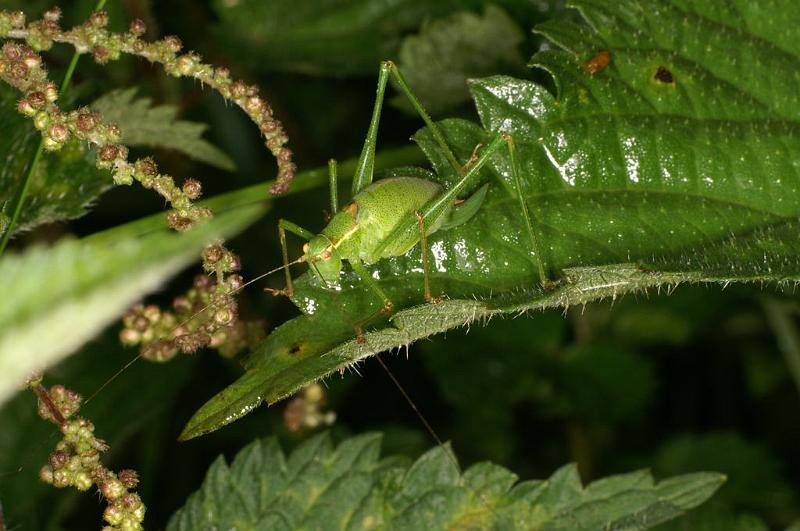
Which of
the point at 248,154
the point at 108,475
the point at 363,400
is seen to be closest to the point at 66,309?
the point at 108,475

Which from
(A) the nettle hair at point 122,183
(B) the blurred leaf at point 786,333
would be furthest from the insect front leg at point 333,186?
(B) the blurred leaf at point 786,333

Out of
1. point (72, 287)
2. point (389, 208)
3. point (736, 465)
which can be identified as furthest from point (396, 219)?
point (736, 465)

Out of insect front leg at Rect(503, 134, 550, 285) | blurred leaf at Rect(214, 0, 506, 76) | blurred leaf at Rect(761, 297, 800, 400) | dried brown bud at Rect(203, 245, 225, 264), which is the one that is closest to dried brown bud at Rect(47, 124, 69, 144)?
dried brown bud at Rect(203, 245, 225, 264)

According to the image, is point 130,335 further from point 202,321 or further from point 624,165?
point 624,165

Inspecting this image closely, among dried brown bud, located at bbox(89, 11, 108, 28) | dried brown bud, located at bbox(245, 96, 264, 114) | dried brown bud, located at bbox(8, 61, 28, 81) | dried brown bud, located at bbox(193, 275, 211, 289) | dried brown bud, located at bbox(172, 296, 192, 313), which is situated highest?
dried brown bud, located at bbox(89, 11, 108, 28)

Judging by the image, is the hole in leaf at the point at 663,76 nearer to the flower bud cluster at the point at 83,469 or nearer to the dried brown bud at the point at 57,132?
the dried brown bud at the point at 57,132

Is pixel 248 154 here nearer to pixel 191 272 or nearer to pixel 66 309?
pixel 191 272

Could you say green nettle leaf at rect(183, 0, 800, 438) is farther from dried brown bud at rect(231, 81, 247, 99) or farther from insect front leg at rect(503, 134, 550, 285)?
dried brown bud at rect(231, 81, 247, 99)
